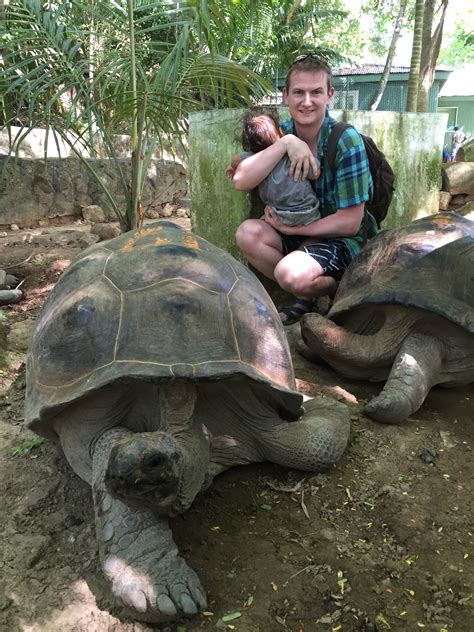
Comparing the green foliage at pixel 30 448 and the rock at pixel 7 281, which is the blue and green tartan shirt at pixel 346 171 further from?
the rock at pixel 7 281

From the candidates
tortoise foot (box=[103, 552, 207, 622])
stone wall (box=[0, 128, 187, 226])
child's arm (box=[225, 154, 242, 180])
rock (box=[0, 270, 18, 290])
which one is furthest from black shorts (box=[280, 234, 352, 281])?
stone wall (box=[0, 128, 187, 226])

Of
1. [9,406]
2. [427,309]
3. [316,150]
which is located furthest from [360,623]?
[316,150]

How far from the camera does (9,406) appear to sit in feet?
8.26

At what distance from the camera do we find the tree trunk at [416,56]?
762 centimetres

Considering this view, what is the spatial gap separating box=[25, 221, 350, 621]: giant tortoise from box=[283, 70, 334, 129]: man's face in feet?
4.03

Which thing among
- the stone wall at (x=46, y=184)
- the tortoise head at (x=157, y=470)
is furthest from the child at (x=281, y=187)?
the stone wall at (x=46, y=184)

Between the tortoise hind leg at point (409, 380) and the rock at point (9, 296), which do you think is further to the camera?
the rock at point (9, 296)

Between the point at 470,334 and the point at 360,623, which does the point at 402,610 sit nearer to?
the point at 360,623

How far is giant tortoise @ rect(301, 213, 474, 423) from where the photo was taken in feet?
7.98

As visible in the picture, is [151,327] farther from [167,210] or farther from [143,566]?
[167,210]

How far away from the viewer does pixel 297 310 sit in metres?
3.30

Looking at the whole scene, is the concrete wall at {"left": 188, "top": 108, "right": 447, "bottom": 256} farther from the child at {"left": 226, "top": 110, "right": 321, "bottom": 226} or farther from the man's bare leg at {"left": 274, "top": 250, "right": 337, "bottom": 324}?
the man's bare leg at {"left": 274, "top": 250, "right": 337, "bottom": 324}

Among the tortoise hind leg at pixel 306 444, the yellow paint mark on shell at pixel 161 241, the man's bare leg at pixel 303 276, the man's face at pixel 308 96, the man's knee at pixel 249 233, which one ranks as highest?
the man's face at pixel 308 96

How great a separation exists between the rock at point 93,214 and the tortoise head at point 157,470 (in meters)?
5.65
